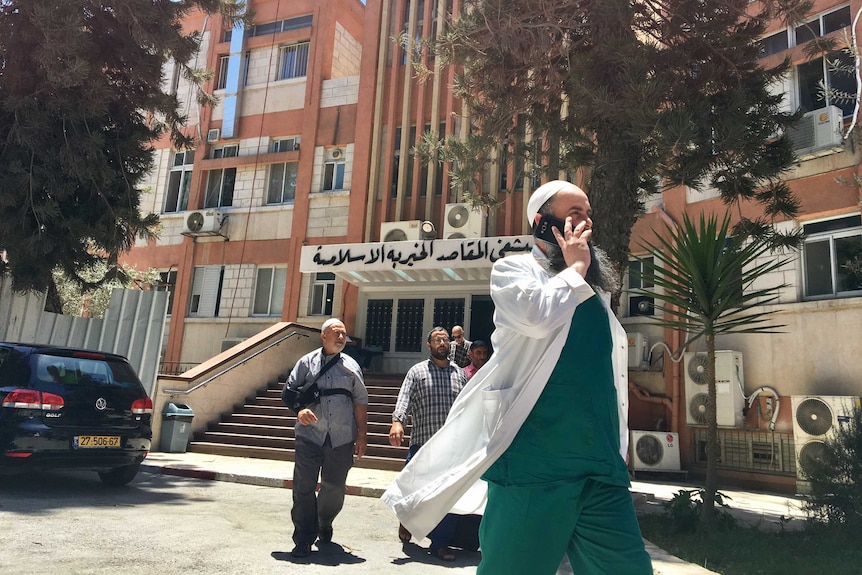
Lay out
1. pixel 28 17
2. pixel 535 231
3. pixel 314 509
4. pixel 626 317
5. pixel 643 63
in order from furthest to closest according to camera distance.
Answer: pixel 626 317 → pixel 28 17 → pixel 643 63 → pixel 314 509 → pixel 535 231

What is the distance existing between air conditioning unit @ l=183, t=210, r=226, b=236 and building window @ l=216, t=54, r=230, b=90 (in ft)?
15.2

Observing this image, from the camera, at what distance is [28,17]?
35.5 ft

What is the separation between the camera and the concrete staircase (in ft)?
41.7

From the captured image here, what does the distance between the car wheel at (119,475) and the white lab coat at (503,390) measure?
22.5 feet

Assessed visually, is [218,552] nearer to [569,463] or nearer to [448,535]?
[448,535]

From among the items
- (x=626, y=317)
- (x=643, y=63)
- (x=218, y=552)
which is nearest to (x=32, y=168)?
(x=218, y=552)

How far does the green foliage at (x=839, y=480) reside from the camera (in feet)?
20.2

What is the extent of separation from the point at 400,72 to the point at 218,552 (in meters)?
16.7

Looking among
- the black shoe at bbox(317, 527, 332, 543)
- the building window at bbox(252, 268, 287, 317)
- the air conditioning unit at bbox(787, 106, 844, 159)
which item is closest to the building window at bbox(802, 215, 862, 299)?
the air conditioning unit at bbox(787, 106, 844, 159)

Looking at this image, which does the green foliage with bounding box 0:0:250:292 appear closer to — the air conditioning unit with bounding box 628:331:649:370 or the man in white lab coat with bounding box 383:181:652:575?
the air conditioning unit with bounding box 628:331:649:370

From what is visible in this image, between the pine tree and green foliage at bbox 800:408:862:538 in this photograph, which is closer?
green foliage at bbox 800:408:862:538

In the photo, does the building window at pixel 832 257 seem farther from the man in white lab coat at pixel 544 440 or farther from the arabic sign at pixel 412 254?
the man in white lab coat at pixel 544 440

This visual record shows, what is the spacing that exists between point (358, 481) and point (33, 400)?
477 cm

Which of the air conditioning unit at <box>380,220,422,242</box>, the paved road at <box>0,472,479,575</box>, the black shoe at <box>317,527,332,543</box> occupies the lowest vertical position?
the paved road at <box>0,472,479,575</box>
